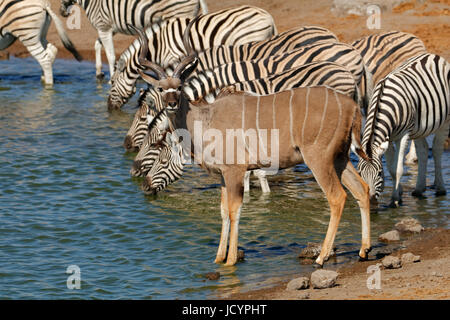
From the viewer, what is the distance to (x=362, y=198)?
298 inches

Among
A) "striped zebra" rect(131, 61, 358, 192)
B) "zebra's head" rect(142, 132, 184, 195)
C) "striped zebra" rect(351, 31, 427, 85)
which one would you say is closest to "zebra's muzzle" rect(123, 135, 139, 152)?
"striped zebra" rect(131, 61, 358, 192)

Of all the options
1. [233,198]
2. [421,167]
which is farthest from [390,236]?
[421,167]

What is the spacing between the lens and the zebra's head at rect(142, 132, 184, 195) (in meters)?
9.94

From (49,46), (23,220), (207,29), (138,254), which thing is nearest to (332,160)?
(138,254)

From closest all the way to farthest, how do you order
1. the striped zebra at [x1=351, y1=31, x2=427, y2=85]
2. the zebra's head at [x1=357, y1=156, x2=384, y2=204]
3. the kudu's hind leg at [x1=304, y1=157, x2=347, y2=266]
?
the kudu's hind leg at [x1=304, y1=157, x2=347, y2=266], the zebra's head at [x1=357, y1=156, x2=384, y2=204], the striped zebra at [x1=351, y1=31, x2=427, y2=85]

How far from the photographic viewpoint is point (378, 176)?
880 cm

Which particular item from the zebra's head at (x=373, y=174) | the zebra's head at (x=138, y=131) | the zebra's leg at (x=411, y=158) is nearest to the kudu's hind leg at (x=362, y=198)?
the zebra's head at (x=373, y=174)

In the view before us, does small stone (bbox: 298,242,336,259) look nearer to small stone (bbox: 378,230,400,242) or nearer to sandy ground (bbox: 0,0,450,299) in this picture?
sandy ground (bbox: 0,0,450,299)

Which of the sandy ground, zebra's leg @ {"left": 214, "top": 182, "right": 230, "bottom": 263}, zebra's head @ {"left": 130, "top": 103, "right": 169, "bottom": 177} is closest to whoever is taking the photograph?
the sandy ground

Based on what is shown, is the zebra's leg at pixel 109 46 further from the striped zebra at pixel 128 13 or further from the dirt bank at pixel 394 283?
the dirt bank at pixel 394 283

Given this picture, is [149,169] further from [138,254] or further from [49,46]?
[49,46]

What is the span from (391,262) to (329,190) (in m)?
0.77

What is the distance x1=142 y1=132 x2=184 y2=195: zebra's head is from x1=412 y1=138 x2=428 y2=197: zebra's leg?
2546 millimetres

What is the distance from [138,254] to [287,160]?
5.22ft
